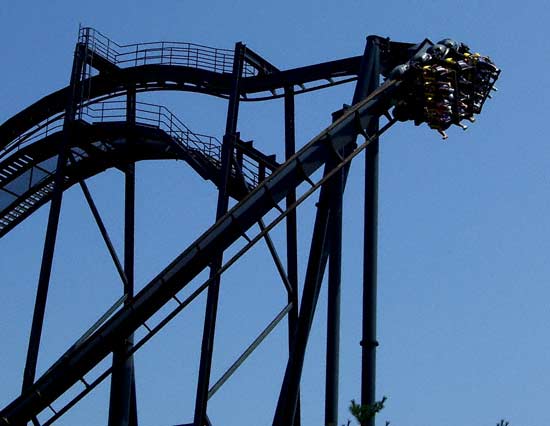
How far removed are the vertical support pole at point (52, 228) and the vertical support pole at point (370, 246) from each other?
671 cm

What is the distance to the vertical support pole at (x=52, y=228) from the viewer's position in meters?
24.8

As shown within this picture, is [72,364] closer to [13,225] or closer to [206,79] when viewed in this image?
[206,79]

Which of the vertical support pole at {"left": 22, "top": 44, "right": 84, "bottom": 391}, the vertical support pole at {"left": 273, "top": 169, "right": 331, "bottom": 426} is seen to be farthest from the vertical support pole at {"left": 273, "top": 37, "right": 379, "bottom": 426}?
the vertical support pole at {"left": 22, "top": 44, "right": 84, "bottom": 391}

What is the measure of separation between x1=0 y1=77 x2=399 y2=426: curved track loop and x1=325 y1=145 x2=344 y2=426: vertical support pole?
51 centimetres

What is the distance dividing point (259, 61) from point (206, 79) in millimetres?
1578

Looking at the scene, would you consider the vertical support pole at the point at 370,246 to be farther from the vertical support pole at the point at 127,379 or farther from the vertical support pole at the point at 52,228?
the vertical support pole at the point at 52,228

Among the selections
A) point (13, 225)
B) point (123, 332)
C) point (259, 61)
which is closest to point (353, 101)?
point (259, 61)

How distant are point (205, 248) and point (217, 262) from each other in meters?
1.15

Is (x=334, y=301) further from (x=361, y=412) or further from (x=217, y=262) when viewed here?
(x=361, y=412)

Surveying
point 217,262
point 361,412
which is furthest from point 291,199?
point 361,412

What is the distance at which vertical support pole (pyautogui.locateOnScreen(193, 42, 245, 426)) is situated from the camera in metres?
21.5

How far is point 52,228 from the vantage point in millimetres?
25578

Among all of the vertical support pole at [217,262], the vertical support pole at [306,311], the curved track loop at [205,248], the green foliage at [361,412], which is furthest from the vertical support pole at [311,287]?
the green foliage at [361,412]

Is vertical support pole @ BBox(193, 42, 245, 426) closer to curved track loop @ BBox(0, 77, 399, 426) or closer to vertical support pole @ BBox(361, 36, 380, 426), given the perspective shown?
curved track loop @ BBox(0, 77, 399, 426)
